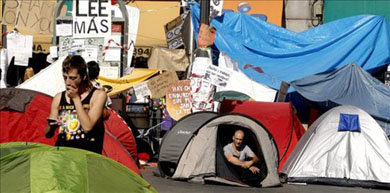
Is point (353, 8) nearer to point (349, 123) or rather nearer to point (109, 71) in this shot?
point (109, 71)

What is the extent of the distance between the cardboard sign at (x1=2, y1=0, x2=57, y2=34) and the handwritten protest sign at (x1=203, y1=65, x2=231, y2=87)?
18.0 feet

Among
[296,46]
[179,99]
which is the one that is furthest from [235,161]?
[296,46]

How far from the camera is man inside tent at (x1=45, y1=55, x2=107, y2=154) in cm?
764

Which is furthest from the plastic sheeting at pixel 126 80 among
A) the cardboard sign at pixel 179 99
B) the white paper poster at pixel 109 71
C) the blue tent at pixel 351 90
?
the blue tent at pixel 351 90

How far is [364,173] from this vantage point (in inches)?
562

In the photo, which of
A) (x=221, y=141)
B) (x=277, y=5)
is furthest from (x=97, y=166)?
(x=277, y=5)

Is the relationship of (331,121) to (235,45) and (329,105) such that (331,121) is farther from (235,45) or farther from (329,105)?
(235,45)

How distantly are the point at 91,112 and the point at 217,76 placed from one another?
26.6 ft

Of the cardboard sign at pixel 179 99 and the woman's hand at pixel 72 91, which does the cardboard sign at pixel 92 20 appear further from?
the woman's hand at pixel 72 91

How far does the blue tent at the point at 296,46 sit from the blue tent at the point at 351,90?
150 centimetres

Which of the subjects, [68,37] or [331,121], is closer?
[331,121]

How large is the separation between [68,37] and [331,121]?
574 cm

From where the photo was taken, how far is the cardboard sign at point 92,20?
17453 millimetres

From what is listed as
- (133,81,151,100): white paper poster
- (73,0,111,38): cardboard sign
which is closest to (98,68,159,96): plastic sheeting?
(133,81,151,100): white paper poster
